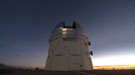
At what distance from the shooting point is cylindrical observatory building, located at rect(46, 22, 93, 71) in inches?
913

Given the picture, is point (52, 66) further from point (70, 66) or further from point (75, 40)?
point (75, 40)

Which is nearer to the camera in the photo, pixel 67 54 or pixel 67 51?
pixel 67 54

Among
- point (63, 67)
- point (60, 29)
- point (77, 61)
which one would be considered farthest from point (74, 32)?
point (63, 67)

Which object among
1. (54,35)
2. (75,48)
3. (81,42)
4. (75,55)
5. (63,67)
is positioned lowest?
(63,67)

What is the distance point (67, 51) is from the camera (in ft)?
78.9

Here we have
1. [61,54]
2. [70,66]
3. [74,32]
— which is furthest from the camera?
[74,32]

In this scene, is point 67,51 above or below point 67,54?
above

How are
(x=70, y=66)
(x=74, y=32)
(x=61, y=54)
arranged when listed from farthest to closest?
(x=74, y=32) → (x=61, y=54) → (x=70, y=66)

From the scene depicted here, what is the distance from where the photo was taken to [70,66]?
22.7 m

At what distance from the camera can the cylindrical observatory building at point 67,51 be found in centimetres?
2319

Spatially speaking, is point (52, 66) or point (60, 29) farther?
point (60, 29)

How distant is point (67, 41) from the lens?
25.3 metres

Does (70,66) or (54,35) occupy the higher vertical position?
(54,35)

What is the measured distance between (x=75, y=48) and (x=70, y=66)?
15.5 ft
